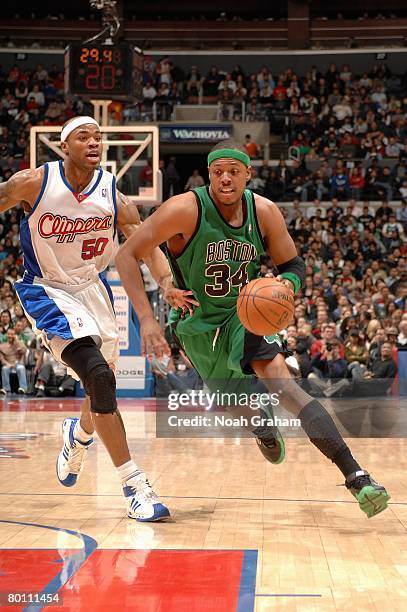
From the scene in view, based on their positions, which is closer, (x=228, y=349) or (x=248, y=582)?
(x=248, y=582)

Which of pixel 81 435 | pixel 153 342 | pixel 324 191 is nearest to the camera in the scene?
pixel 153 342

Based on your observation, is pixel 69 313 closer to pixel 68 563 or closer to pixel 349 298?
pixel 68 563

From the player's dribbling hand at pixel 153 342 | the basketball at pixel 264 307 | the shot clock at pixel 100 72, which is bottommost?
the player's dribbling hand at pixel 153 342

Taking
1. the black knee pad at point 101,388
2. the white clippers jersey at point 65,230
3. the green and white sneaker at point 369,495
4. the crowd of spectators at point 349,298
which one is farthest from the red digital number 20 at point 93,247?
the crowd of spectators at point 349,298

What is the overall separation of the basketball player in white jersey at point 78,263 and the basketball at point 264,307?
14.0 inches

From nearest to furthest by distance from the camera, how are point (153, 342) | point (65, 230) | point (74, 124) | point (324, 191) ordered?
point (153, 342), point (65, 230), point (74, 124), point (324, 191)

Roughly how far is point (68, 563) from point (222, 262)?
75.6 inches

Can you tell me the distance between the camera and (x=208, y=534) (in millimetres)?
4398

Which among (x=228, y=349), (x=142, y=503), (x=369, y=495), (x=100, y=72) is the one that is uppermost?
(x=100, y=72)

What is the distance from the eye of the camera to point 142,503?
480 centimetres

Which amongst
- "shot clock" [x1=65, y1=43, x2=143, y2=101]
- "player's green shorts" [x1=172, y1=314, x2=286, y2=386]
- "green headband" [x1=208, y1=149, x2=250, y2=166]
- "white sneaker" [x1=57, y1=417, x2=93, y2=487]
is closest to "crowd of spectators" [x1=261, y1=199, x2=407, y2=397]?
"shot clock" [x1=65, y1=43, x2=143, y2=101]

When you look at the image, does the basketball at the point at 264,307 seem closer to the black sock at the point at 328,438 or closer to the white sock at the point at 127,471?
the black sock at the point at 328,438

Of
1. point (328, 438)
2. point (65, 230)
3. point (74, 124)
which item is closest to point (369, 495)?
point (328, 438)

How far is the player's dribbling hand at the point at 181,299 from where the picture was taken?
189 inches
